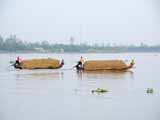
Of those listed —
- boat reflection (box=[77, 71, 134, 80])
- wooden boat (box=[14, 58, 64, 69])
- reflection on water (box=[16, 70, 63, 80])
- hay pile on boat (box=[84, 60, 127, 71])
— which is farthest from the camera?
wooden boat (box=[14, 58, 64, 69])

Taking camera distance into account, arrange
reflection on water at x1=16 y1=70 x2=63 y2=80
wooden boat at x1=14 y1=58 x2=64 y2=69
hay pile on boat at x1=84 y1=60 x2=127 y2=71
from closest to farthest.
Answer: reflection on water at x1=16 y1=70 x2=63 y2=80 → hay pile on boat at x1=84 y1=60 x2=127 y2=71 → wooden boat at x1=14 y1=58 x2=64 y2=69

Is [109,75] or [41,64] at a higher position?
[41,64]

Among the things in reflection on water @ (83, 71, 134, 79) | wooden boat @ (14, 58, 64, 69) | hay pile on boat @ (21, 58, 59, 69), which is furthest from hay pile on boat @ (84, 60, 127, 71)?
hay pile on boat @ (21, 58, 59, 69)

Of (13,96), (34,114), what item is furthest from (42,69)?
(34,114)

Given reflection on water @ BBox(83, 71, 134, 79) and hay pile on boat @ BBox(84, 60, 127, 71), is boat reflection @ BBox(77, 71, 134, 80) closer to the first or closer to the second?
reflection on water @ BBox(83, 71, 134, 79)

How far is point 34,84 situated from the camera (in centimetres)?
1110

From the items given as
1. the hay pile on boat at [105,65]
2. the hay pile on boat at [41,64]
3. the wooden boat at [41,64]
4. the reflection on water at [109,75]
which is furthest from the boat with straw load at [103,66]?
the hay pile on boat at [41,64]

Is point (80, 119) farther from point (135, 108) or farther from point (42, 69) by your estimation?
point (42, 69)

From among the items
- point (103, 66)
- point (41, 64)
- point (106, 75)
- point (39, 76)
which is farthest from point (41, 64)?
point (106, 75)

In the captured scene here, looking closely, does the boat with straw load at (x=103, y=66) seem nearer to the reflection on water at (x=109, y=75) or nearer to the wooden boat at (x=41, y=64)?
the reflection on water at (x=109, y=75)

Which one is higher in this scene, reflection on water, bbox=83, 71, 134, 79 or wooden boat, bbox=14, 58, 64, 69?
wooden boat, bbox=14, 58, 64, 69

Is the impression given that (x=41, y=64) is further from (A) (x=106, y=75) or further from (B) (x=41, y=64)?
(A) (x=106, y=75)

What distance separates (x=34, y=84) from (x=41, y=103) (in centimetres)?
365

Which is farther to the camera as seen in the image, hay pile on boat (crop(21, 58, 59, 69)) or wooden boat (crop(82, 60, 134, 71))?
hay pile on boat (crop(21, 58, 59, 69))
